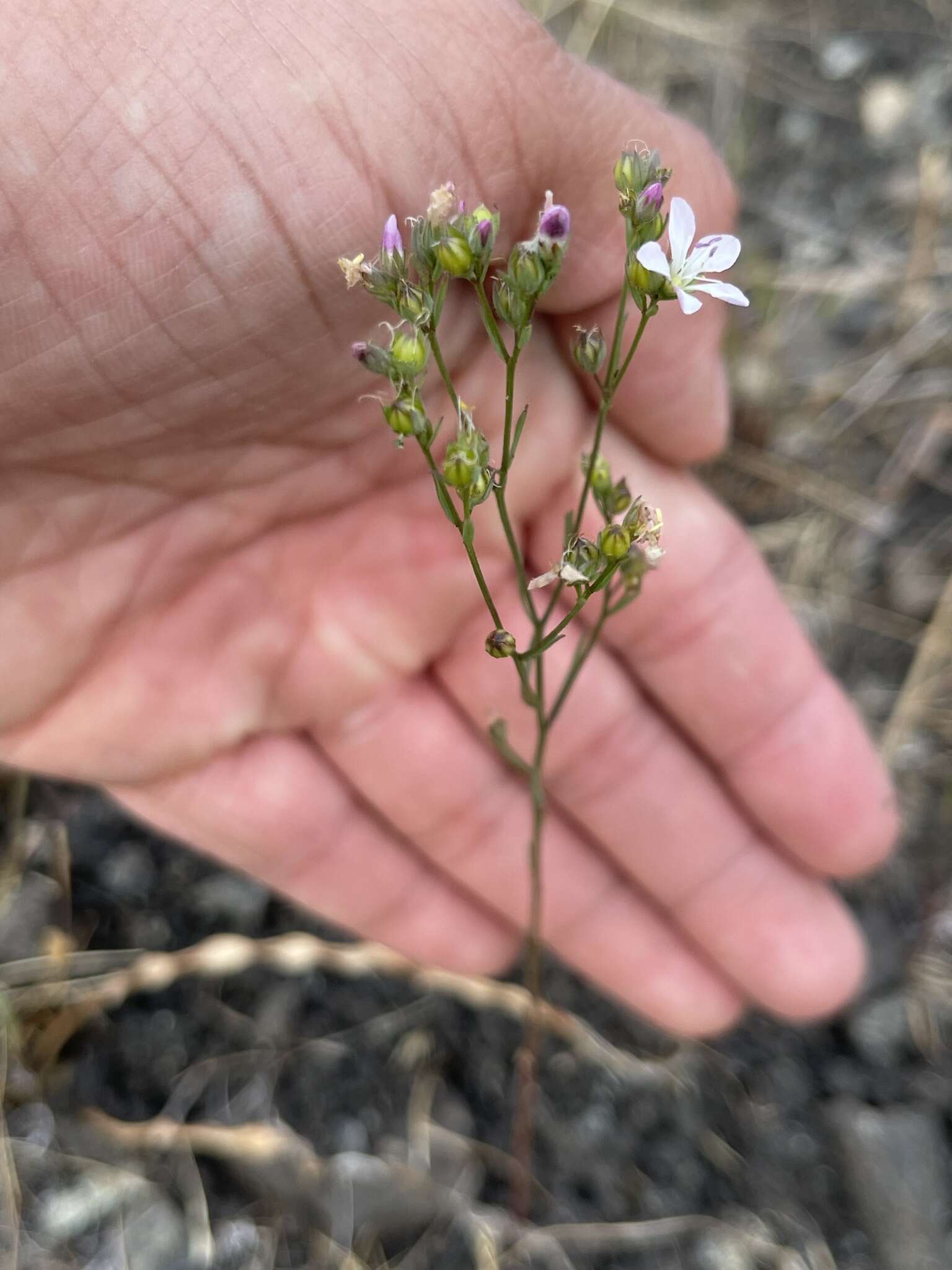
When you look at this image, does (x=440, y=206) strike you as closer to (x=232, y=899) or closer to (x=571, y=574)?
(x=571, y=574)

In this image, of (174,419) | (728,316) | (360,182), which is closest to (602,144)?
(360,182)

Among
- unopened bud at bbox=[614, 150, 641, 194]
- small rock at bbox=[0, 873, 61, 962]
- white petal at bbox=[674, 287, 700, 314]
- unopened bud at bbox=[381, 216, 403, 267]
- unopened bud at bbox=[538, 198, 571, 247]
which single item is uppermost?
unopened bud at bbox=[614, 150, 641, 194]

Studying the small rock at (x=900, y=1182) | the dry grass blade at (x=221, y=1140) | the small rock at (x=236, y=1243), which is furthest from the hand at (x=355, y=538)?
the small rock at (x=236, y=1243)

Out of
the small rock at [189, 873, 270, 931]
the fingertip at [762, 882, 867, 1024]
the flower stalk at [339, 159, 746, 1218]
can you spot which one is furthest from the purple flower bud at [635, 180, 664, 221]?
the small rock at [189, 873, 270, 931]

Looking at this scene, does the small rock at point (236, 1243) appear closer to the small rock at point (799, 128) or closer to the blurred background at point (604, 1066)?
the blurred background at point (604, 1066)

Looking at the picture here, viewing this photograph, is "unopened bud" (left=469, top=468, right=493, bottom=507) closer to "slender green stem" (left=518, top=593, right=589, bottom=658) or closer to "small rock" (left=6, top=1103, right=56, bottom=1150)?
"slender green stem" (left=518, top=593, right=589, bottom=658)
